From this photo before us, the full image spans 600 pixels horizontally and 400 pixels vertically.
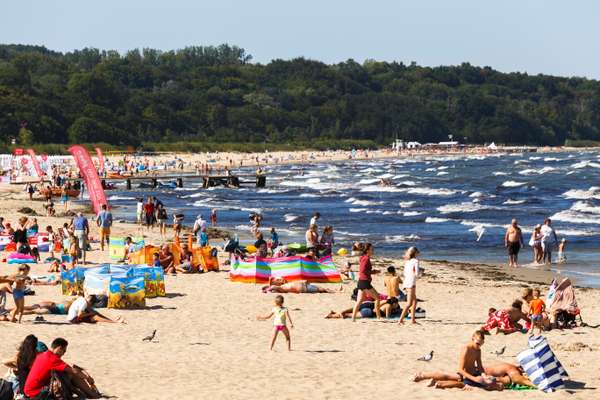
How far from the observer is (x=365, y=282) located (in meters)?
16.5

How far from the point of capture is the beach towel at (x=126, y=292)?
17.5 m

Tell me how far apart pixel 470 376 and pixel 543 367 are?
873mm

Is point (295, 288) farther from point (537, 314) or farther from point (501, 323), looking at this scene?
point (537, 314)

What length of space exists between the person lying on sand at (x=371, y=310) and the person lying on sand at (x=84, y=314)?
11.7 ft

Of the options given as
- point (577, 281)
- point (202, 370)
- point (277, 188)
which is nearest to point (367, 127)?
point (277, 188)

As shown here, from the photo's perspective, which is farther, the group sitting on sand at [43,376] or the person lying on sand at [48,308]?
the person lying on sand at [48,308]

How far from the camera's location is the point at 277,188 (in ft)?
222

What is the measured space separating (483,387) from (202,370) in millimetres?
3592

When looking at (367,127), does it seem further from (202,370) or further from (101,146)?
(202,370)

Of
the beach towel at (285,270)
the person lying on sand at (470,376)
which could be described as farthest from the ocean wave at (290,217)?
the person lying on sand at (470,376)

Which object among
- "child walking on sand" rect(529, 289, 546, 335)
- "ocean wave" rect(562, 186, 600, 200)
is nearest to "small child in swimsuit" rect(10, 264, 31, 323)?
"child walking on sand" rect(529, 289, 546, 335)

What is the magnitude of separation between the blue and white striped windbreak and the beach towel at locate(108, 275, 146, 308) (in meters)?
7.69

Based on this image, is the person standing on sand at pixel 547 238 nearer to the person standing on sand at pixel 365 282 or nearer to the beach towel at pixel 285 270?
the beach towel at pixel 285 270

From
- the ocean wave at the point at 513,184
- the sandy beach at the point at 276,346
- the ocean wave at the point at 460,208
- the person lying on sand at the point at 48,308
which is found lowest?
the ocean wave at the point at 460,208
